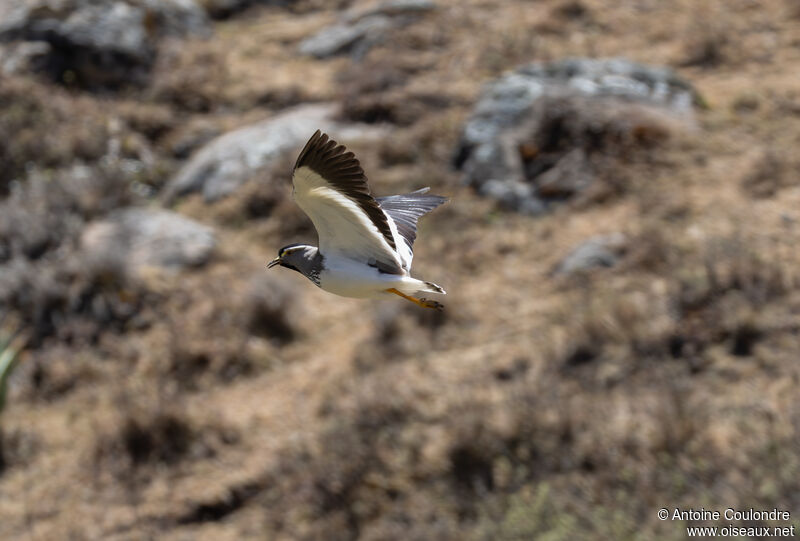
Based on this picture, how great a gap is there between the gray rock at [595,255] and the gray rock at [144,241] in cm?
362

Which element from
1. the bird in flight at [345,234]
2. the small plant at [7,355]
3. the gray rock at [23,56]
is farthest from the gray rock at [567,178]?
the gray rock at [23,56]

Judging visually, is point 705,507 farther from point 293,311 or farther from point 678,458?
point 293,311

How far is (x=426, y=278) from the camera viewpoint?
7.73m

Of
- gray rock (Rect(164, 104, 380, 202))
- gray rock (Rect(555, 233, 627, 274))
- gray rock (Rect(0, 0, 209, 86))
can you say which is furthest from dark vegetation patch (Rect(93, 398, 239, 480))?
gray rock (Rect(0, 0, 209, 86))

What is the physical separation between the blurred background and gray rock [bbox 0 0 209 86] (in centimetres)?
4

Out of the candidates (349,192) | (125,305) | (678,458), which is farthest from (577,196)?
(349,192)

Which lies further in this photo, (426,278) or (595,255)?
(426,278)

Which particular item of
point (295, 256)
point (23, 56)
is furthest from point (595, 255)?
point (23, 56)

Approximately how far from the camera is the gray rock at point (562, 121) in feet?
28.3

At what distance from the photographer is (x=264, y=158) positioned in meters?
9.57

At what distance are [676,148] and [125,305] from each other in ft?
18.4

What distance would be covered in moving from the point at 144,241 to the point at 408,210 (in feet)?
18.3

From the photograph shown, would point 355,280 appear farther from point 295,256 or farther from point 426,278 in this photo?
point 426,278

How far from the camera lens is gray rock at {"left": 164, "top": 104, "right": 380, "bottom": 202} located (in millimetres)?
9547
